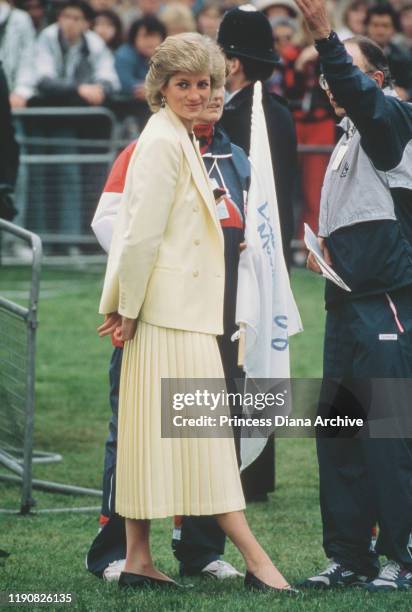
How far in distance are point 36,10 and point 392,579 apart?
11997mm

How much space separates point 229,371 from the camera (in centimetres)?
676

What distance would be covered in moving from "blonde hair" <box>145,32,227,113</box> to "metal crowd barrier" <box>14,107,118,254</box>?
9.91 meters

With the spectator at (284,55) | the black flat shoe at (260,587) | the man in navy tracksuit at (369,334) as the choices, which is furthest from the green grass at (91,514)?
the spectator at (284,55)

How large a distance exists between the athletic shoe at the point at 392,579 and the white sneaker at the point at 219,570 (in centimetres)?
66

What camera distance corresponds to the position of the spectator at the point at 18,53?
52.4ft

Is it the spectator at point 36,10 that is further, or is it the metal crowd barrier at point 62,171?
the spectator at point 36,10

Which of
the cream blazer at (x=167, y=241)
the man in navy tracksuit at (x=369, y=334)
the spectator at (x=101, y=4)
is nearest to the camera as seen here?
the cream blazer at (x=167, y=241)

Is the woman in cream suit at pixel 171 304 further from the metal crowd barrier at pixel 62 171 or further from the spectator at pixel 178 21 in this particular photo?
the spectator at pixel 178 21

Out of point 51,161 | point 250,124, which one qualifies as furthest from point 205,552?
point 51,161

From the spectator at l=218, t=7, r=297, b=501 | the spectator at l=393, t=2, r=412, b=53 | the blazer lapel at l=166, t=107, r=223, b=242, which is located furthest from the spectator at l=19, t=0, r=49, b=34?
the blazer lapel at l=166, t=107, r=223, b=242

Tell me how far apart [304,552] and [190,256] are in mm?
1901

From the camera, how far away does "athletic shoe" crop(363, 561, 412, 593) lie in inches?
244

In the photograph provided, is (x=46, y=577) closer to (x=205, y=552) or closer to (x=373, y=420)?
(x=205, y=552)

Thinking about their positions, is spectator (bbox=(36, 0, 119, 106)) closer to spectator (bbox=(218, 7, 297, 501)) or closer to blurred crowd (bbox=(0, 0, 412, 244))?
blurred crowd (bbox=(0, 0, 412, 244))
